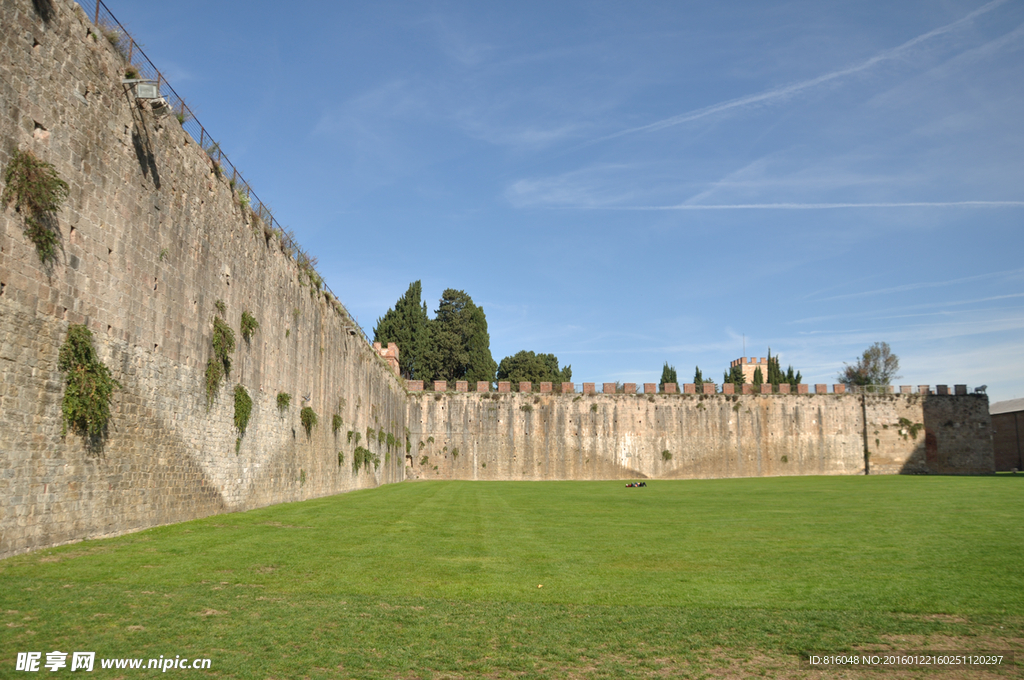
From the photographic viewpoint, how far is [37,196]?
881 cm

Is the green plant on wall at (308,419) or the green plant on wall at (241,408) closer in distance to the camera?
the green plant on wall at (241,408)

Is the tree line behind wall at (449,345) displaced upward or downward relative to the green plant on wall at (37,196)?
upward

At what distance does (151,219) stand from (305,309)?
9.80m

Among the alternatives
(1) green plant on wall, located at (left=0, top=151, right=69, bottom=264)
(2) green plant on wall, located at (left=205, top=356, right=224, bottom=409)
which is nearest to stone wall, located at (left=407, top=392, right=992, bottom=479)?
(2) green plant on wall, located at (left=205, top=356, right=224, bottom=409)

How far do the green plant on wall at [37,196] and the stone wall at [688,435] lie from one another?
33.9 m

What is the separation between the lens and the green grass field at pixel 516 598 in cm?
523

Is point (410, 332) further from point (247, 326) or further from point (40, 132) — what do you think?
point (40, 132)

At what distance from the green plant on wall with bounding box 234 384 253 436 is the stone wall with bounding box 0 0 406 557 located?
23 centimetres

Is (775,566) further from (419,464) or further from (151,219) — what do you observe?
(419,464)

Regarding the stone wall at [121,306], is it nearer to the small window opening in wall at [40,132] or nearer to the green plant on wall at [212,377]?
the small window opening in wall at [40,132]

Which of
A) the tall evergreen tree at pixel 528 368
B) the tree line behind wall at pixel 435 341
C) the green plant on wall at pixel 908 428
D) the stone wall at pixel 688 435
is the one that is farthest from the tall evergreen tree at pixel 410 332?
the green plant on wall at pixel 908 428

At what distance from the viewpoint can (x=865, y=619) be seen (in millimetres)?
6238

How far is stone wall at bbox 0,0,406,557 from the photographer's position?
8602 millimetres

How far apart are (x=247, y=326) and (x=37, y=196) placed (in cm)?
772
